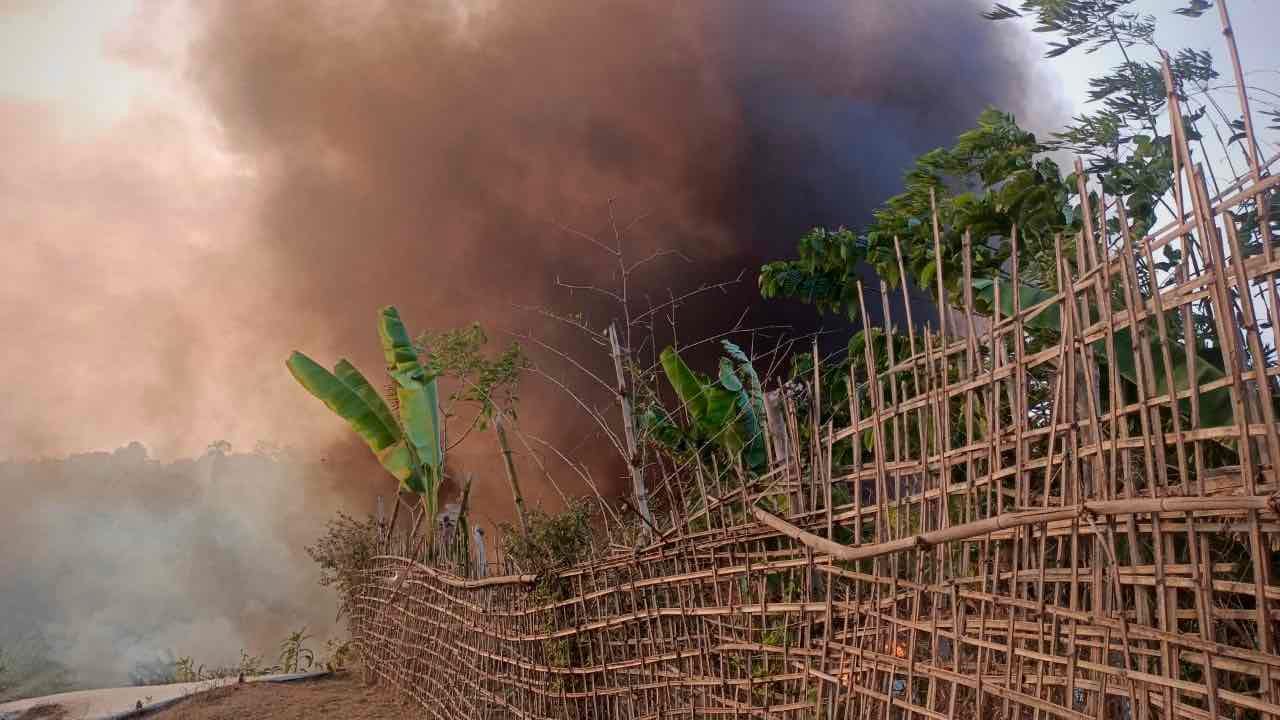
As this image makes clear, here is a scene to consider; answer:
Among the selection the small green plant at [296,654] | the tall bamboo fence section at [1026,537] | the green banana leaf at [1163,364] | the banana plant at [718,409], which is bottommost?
the small green plant at [296,654]

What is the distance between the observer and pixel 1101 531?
172 centimetres

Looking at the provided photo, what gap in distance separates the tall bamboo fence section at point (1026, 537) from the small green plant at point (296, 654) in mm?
7194

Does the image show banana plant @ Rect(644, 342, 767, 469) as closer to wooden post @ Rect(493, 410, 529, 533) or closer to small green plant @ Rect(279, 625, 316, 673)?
wooden post @ Rect(493, 410, 529, 533)

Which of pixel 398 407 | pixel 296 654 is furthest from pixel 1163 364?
pixel 296 654

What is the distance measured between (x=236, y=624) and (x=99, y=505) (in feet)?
8.78

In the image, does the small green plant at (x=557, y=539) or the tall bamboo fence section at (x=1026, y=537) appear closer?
the tall bamboo fence section at (x=1026, y=537)

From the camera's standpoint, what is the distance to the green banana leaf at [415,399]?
7500 mm

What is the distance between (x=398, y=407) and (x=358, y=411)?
0.41m

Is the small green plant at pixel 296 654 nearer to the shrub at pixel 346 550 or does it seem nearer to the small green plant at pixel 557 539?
the shrub at pixel 346 550

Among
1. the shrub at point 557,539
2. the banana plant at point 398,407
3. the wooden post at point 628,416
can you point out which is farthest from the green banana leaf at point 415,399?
the shrub at point 557,539

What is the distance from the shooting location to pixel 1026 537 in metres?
1.87

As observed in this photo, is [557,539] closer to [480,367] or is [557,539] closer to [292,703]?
[480,367]

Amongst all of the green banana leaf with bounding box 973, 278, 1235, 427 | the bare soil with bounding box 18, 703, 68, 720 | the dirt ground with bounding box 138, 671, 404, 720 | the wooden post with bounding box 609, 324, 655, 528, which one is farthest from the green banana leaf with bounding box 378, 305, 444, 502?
the green banana leaf with bounding box 973, 278, 1235, 427

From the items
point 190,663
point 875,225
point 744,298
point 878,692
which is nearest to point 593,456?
point 744,298
